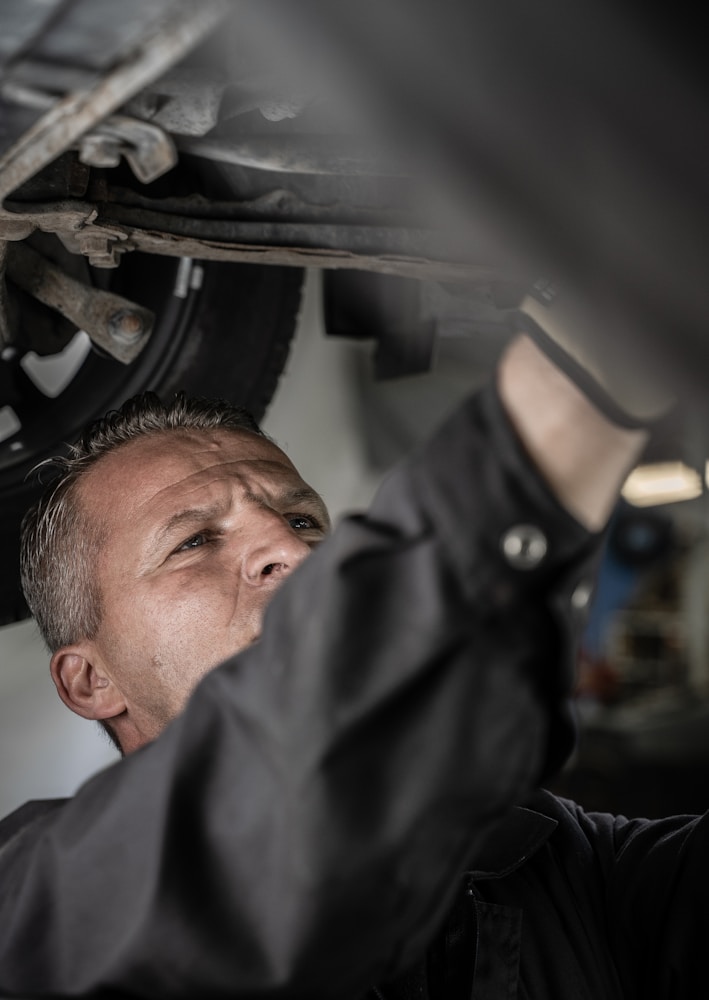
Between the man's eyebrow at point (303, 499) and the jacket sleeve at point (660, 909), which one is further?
the man's eyebrow at point (303, 499)

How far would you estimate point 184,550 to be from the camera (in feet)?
3.10

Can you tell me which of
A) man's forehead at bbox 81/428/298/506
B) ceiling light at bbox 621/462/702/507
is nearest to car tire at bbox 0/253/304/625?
man's forehead at bbox 81/428/298/506

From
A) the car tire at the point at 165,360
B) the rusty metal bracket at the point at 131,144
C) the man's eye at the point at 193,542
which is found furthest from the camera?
the car tire at the point at 165,360

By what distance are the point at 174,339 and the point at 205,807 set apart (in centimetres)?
75

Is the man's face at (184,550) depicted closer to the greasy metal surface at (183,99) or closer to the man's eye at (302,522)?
the man's eye at (302,522)

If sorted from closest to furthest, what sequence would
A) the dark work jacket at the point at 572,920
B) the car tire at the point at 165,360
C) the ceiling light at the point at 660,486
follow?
the dark work jacket at the point at 572,920 < the car tire at the point at 165,360 < the ceiling light at the point at 660,486

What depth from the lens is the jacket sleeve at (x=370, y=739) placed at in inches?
20.6

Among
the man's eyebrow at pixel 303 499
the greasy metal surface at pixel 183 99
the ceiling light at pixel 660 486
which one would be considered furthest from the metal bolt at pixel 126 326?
the ceiling light at pixel 660 486

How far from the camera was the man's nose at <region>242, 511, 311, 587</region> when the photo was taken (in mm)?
892

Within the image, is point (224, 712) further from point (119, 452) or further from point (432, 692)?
point (119, 452)

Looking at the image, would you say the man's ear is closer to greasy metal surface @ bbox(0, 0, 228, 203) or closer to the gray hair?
the gray hair

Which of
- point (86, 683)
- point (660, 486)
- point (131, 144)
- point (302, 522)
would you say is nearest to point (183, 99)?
point (131, 144)

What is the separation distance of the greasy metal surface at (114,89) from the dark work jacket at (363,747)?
210mm

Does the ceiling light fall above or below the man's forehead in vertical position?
below
